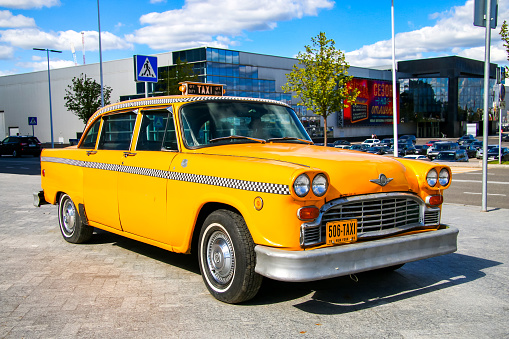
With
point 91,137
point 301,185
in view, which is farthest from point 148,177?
point 301,185

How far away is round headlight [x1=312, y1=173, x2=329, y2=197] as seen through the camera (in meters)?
3.81

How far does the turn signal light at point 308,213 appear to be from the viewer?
378 centimetres

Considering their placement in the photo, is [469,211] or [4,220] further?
[469,211]

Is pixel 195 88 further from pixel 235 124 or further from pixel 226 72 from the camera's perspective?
pixel 226 72

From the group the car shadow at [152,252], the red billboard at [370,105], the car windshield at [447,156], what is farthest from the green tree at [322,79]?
the red billboard at [370,105]

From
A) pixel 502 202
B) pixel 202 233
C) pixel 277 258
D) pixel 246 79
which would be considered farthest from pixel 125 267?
pixel 246 79

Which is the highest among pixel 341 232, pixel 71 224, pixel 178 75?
pixel 178 75

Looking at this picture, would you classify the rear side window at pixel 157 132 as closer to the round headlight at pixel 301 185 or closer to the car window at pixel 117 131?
the car window at pixel 117 131

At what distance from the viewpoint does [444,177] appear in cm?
488

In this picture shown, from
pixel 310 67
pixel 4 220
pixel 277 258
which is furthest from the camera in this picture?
pixel 310 67

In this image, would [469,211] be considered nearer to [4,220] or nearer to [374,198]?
[374,198]

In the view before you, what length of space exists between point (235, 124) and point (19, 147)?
36.0 m

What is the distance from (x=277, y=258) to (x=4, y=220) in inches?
273

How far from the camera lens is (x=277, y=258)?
12.1ft
